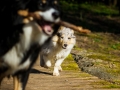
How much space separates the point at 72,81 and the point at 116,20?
12625mm

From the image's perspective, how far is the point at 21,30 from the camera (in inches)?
169

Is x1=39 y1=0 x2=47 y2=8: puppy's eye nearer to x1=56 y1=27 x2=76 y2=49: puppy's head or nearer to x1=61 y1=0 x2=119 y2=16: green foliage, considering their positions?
x1=56 y1=27 x2=76 y2=49: puppy's head

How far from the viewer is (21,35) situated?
4.31 metres

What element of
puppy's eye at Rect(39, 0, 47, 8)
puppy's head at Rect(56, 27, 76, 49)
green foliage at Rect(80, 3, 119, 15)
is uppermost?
puppy's eye at Rect(39, 0, 47, 8)

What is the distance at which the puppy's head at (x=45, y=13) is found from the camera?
419 centimetres

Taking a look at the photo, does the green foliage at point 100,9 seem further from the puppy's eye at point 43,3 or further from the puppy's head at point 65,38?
the puppy's eye at point 43,3

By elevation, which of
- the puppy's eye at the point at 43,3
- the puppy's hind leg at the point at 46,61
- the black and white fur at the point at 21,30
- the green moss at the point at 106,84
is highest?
the puppy's eye at the point at 43,3

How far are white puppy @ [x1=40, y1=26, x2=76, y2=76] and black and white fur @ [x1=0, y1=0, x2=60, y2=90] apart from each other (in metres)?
2.56

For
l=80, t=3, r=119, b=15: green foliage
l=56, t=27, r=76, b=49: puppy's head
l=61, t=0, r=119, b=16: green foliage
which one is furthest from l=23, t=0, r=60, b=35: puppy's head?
l=80, t=3, r=119, b=15: green foliage

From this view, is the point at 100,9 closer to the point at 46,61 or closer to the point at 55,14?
the point at 46,61

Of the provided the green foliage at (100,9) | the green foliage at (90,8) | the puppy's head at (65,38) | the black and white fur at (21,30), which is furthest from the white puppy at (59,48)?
the green foliage at (100,9)

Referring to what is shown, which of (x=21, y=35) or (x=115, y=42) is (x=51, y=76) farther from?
(x=115, y=42)

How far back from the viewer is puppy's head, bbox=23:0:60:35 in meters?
4.19

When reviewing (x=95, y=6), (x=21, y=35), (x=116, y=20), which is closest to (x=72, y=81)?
(x=21, y=35)
